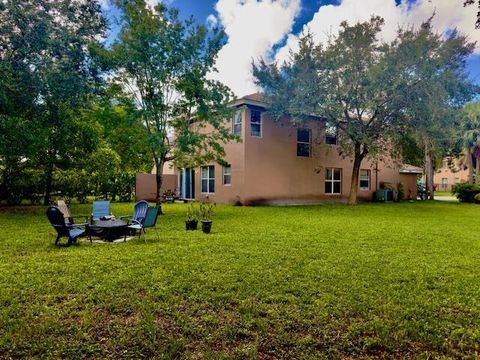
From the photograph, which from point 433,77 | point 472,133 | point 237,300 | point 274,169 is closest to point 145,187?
point 274,169

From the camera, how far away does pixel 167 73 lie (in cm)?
1272

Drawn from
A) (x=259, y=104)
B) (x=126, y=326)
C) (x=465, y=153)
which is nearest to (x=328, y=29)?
(x=259, y=104)

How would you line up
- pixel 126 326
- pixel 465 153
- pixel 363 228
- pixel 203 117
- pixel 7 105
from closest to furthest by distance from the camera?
pixel 126 326 < pixel 363 228 < pixel 7 105 < pixel 203 117 < pixel 465 153

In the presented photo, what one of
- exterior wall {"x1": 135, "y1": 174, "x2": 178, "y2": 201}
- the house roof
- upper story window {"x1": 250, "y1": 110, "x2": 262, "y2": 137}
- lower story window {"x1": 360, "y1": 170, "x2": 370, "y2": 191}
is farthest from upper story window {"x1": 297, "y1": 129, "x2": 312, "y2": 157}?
the house roof

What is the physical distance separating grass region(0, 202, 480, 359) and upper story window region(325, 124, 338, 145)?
11889 millimetres

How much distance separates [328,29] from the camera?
1672 cm

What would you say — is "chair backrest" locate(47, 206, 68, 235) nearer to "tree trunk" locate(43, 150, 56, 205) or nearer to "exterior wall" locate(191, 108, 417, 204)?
"tree trunk" locate(43, 150, 56, 205)

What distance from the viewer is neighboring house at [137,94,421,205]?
17.3m

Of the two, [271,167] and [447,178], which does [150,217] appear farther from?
[447,178]

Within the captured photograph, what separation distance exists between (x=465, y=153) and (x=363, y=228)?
32.6m

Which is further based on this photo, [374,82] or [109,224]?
[374,82]

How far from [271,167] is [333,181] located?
5416 mm

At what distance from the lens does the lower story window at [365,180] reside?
23359 millimetres

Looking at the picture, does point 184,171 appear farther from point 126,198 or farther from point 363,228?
point 363,228
